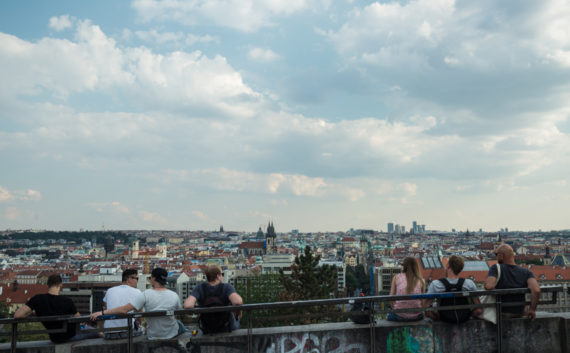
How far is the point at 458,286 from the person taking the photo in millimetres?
5379

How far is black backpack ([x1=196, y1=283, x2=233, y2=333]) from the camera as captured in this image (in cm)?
508

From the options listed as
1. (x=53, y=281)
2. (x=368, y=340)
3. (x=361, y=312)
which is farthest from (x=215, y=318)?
(x=53, y=281)

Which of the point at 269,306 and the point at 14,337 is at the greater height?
the point at 269,306

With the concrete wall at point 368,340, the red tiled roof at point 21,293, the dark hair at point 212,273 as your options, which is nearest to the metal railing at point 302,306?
the concrete wall at point 368,340

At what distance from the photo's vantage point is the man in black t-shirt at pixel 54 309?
504 cm

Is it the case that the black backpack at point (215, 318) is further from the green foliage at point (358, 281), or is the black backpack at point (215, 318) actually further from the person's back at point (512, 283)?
the green foliage at point (358, 281)

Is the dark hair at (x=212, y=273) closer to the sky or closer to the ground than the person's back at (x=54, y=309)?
closer to the sky

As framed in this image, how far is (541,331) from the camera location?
5.56 meters

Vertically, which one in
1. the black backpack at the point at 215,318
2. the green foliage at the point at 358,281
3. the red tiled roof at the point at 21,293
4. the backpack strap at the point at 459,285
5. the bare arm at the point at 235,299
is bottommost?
the green foliage at the point at 358,281

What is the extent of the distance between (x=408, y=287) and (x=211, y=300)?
7.10 ft

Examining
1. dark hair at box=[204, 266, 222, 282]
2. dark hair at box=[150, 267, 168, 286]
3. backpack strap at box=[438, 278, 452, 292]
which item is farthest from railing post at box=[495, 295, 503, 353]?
dark hair at box=[150, 267, 168, 286]

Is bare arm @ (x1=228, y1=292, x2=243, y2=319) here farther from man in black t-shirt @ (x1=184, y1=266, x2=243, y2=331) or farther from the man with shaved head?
the man with shaved head

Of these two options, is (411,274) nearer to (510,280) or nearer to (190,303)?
(510,280)

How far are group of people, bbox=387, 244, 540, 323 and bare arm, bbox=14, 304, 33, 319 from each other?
3.79m
